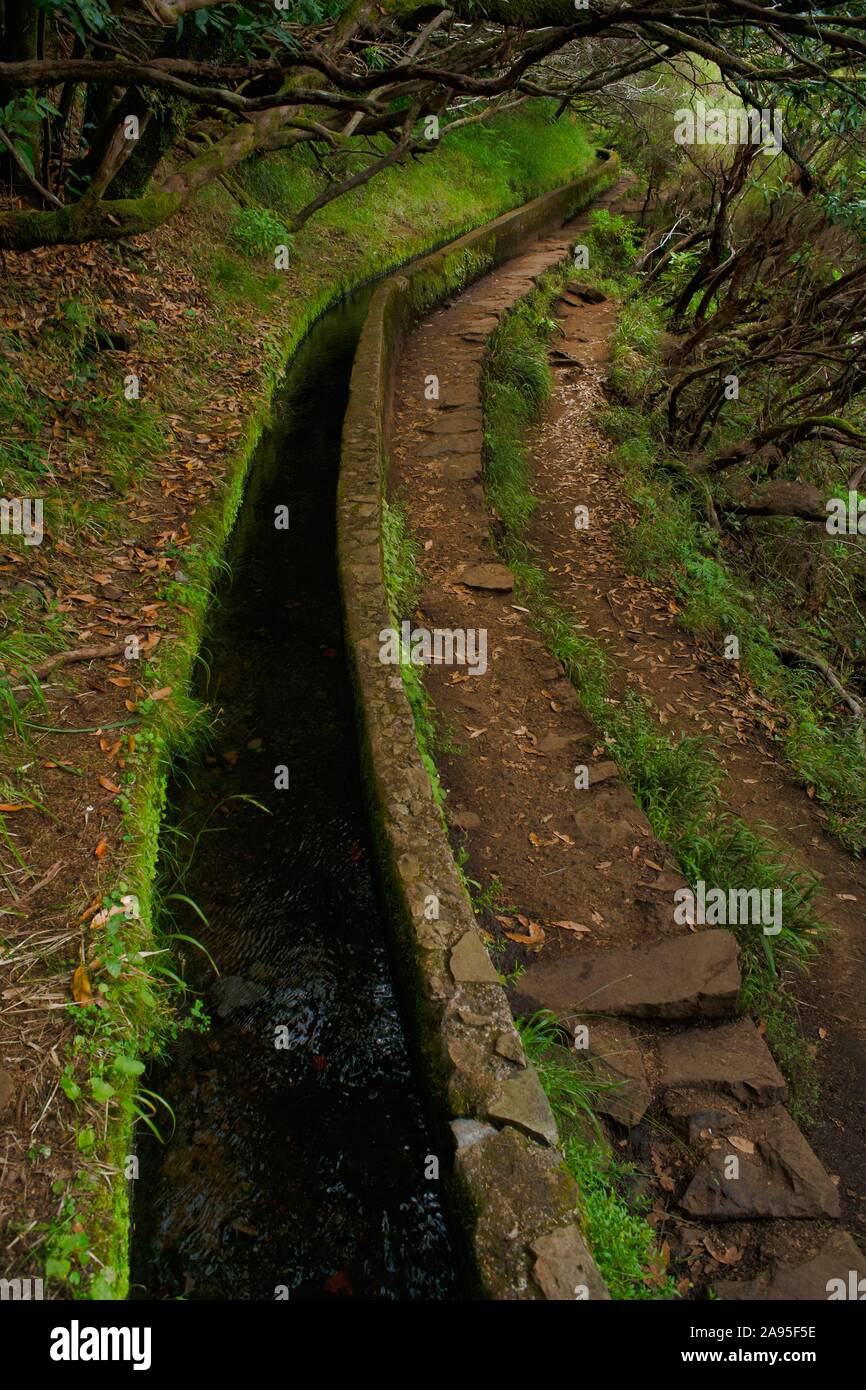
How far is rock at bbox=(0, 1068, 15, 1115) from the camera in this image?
2.34 m

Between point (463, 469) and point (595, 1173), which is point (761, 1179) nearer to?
point (595, 1173)

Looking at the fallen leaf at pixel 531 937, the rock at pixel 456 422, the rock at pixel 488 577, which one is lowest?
the fallen leaf at pixel 531 937

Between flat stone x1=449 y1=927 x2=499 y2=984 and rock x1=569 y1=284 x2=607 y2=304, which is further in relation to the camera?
rock x1=569 y1=284 x2=607 y2=304

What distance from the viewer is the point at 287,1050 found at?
291 centimetres

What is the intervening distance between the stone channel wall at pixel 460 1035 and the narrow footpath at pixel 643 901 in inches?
19.7

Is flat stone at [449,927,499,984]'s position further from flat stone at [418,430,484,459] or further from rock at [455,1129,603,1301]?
flat stone at [418,430,484,459]

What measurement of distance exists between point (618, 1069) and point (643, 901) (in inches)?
32.3

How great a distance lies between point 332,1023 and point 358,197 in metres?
13.3

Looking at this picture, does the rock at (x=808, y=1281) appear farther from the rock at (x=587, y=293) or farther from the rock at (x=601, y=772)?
the rock at (x=587, y=293)

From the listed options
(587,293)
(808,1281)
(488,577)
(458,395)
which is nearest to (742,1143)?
(808,1281)

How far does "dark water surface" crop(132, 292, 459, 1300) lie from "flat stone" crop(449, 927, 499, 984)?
1.28ft

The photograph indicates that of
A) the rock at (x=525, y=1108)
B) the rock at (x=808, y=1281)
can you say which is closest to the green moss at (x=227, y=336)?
the rock at (x=525, y=1108)

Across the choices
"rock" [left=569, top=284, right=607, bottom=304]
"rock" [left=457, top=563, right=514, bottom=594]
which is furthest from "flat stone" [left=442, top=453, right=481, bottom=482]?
"rock" [left=569, top=284, right=607, bottom=304]

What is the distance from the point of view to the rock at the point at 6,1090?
7.68 feet
